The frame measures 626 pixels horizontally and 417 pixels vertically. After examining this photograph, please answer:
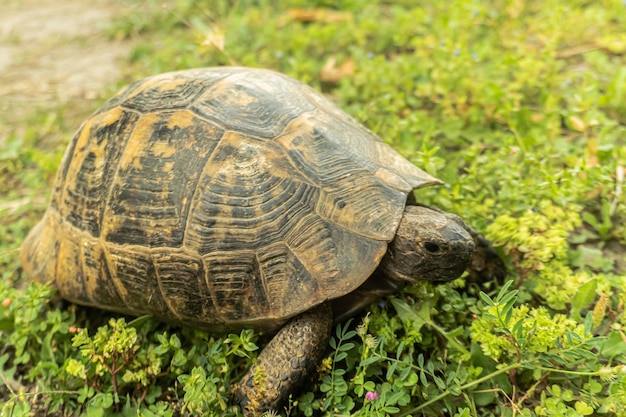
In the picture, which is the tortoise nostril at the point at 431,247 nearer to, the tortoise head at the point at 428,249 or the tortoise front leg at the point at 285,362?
the tortoise head at the point at 428,249

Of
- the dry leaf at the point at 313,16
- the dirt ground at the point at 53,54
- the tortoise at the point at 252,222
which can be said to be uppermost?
the tortoise at the point at 252,222

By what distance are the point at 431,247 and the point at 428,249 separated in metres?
0.01

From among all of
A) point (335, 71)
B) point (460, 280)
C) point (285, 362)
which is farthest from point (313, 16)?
point (285, 362)

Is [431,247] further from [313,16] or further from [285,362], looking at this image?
[313,16]

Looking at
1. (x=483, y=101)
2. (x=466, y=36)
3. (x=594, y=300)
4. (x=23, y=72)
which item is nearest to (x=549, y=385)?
(x=594, y=300)

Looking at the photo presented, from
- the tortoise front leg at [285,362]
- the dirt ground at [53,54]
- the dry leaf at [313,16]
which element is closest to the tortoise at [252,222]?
the tortoise front leg at [285,362]

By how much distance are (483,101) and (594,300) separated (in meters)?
1.64

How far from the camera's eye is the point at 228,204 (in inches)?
82.4

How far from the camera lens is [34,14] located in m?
6.81

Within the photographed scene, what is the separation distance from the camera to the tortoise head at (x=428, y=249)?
1956 mm

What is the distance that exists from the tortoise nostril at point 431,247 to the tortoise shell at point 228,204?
0.50ft

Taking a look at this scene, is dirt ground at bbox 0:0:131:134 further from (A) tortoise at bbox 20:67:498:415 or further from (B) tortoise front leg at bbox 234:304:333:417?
(B) tortoise front leg at bbox 234:304:333:417

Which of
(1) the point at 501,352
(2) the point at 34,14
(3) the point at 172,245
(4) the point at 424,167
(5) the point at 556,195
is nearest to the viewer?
(1) the point at 501,352

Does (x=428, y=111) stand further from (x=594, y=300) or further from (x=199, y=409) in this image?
(x=199, y=409)
